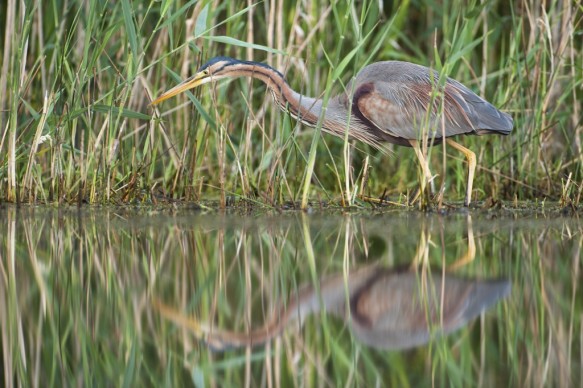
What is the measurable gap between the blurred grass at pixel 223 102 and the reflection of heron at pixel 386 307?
164cm

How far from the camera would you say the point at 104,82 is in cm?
581

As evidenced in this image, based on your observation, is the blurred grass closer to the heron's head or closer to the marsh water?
the heron's head

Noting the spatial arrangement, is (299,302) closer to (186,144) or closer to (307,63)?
(186,144)

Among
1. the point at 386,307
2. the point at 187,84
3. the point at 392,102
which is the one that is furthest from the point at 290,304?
the point at 392,102

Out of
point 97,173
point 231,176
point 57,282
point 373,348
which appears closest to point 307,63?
point 231,176

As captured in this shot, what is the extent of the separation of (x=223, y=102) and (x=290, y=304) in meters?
3.07

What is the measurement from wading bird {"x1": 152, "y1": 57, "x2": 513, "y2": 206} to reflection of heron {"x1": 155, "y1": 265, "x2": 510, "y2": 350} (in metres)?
2.17

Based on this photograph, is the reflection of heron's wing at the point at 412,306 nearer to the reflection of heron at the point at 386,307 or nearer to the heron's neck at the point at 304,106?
the reflection of heron at the point at 386,307

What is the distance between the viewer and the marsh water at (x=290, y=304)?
2246 millimetres

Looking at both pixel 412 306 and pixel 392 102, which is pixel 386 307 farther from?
pixel 392 102

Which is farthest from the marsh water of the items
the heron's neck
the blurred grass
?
the heron's neck

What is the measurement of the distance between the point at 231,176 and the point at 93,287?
295 centimetres

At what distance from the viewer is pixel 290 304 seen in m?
2.81

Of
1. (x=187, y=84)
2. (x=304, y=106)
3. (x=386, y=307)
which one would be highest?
(x=187, y=84)
